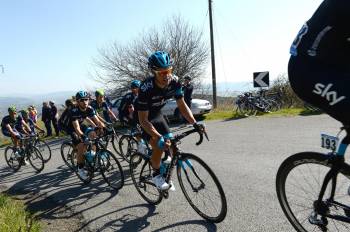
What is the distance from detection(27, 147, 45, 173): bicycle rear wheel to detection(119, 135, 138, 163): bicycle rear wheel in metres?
2.45

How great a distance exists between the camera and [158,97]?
5410 mm

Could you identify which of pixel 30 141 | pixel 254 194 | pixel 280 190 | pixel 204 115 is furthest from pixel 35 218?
pixel 204 115

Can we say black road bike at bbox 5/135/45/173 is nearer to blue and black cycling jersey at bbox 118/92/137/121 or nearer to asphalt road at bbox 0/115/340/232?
asphalt road at bbox 0/115/340/232

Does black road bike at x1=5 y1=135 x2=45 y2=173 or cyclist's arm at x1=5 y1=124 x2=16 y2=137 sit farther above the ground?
cyclist's arm at x1=5 y1=124 x2=16 y2=137

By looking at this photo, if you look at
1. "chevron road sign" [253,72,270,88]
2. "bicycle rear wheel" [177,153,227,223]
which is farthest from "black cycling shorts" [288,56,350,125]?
"chevron road sign" [253,72,270,88]

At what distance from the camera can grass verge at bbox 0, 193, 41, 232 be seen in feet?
17.0

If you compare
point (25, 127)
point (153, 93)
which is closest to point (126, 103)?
point (25, 127)

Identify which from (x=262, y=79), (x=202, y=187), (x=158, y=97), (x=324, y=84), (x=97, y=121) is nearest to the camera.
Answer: (x=324, y=84)

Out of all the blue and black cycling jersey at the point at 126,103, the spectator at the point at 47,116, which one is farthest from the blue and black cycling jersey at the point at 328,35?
the spectator at the point at 47,116

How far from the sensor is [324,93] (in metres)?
3.04

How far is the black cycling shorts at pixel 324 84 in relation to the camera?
294cm

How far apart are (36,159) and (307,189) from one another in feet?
30.5

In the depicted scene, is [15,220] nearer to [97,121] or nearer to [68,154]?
[97,121]

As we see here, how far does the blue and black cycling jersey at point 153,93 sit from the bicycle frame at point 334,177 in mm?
2494
